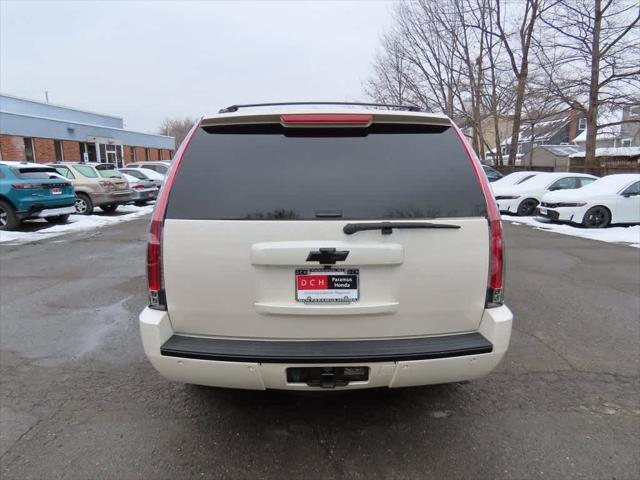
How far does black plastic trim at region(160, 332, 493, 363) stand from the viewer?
2.22 m

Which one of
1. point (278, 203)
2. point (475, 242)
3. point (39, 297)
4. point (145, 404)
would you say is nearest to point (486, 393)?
point (475, 242)

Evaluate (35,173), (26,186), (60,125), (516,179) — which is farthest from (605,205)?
(60,125)

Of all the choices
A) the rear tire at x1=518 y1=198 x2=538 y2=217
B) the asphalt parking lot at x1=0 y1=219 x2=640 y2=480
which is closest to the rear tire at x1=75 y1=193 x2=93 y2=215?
the asphalt parking lot at x1=0 y1=219 x2=640 y2=480

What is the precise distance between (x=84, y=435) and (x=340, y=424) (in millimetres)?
1623

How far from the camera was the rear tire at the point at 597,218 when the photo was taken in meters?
11.4

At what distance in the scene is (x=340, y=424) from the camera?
9.05ft

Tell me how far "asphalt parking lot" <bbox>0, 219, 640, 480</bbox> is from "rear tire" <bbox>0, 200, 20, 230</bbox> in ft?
24.6

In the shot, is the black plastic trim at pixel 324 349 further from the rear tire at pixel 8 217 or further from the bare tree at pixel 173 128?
the bare tree at pixel 173 128

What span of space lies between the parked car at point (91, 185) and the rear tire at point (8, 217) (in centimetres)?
313

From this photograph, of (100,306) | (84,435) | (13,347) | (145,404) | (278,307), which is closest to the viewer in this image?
(278,307)

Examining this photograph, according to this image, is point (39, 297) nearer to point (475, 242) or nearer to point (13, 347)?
point (13, 347)

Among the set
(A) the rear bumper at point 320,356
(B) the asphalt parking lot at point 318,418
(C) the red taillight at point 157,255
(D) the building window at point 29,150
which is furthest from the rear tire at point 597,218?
A: (D) the building window at point 29,150

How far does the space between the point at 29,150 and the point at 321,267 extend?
1273 inches

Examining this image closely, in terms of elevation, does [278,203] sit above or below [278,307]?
above
